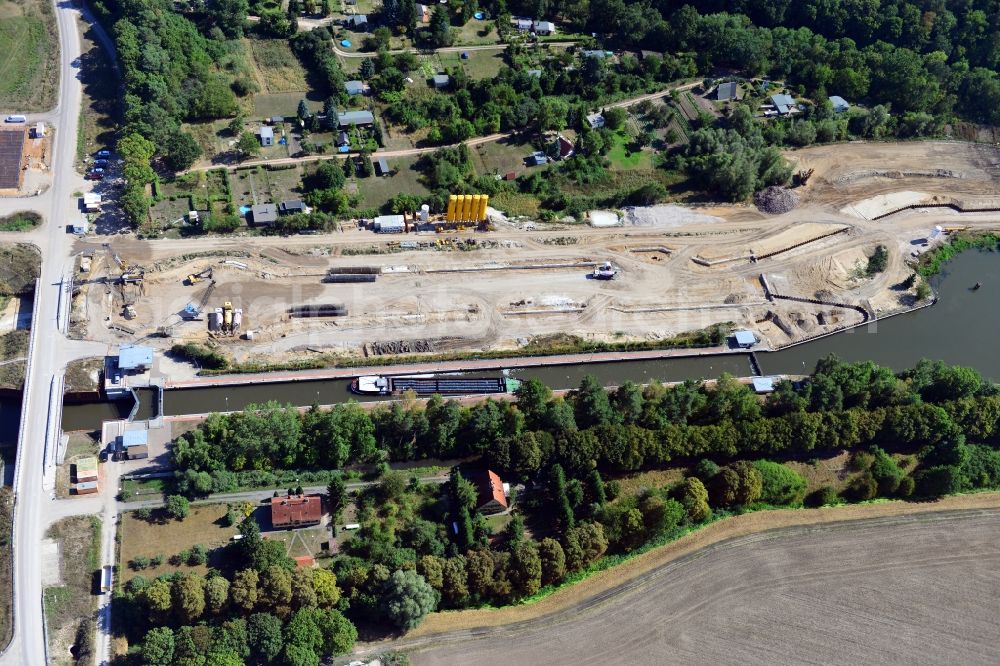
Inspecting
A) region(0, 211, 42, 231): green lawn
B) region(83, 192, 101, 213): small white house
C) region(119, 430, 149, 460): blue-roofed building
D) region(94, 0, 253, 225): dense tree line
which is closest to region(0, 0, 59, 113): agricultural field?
region(94, 0, 253, 225): dense tree line

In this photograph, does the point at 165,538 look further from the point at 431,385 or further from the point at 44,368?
the point at 431,385

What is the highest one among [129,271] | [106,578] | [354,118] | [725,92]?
[725,92]

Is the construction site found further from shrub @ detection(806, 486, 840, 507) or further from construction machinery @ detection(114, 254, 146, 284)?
shrub @ detection(806, 486, 840, 507)

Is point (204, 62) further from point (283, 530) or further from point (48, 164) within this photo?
point (283, 530)

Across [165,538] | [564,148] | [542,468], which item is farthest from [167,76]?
[542,468]

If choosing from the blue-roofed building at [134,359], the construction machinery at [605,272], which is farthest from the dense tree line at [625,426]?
the construction machinery at [605,272]

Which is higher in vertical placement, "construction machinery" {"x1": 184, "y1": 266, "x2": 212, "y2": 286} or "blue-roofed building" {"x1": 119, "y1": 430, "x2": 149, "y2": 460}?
"construction machinery" {"x1": 184, "y1": 266, "x2": 212, "y2": 286}

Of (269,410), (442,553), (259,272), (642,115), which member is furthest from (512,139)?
(442,553)

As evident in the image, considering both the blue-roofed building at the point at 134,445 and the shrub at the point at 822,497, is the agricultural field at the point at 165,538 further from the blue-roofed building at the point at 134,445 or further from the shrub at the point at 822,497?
the shrub at the point at 822,497
